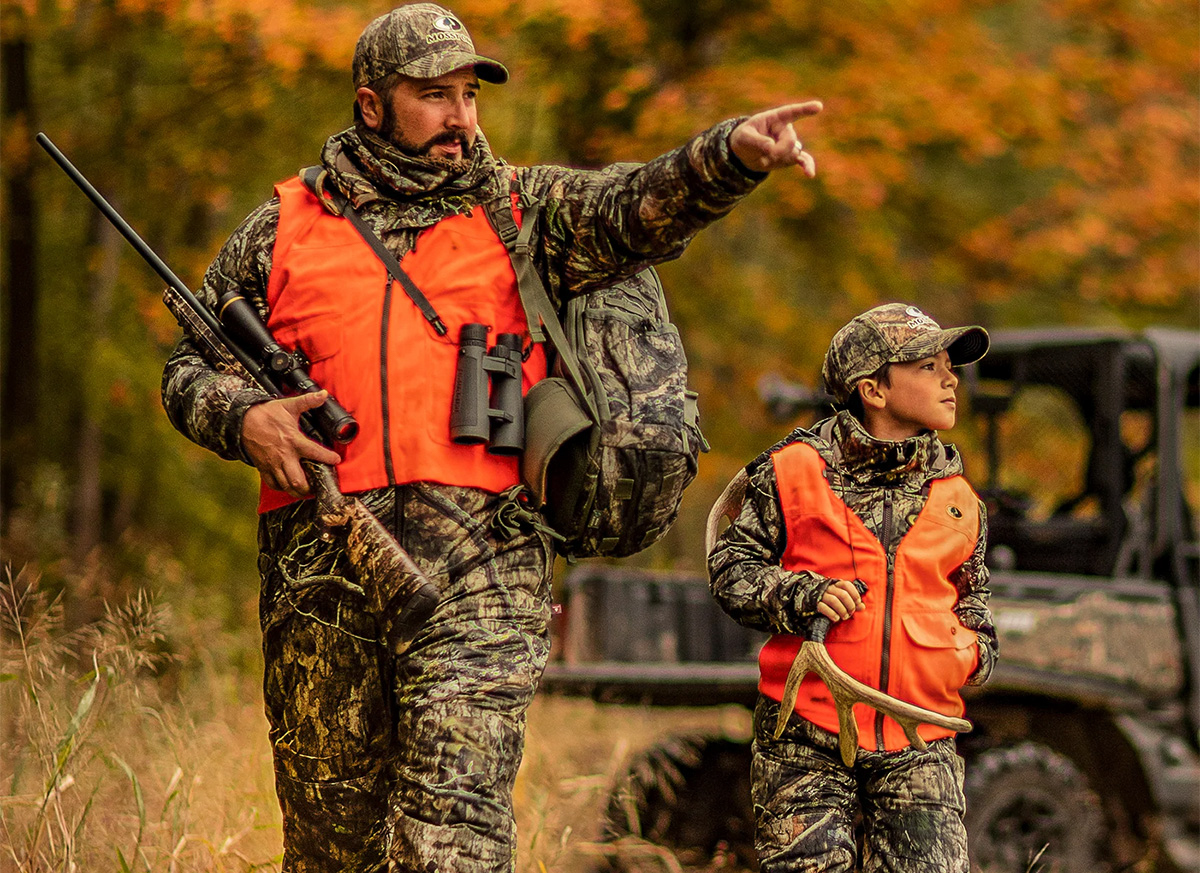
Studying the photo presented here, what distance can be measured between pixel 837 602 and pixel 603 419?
2.14 ft

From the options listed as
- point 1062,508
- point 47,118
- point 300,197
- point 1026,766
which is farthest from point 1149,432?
point 47,118

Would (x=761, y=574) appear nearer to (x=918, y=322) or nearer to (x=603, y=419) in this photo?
(x=603, y=419)

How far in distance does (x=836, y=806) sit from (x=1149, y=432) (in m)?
4.67

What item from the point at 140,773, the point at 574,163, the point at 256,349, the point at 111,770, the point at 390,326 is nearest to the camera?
the point at 390,326

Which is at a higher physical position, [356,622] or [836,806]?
[356,622]

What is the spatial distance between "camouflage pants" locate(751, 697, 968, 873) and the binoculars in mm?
922

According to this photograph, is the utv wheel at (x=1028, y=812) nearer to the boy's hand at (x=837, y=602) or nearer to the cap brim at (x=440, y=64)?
the boy's hand at (x=837, y=602)

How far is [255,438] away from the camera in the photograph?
130 inches

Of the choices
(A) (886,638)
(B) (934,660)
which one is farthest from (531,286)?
(B) (934,660)

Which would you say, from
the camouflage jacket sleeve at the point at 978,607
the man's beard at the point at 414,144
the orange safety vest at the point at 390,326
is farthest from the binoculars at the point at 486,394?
the camouflage jacket sleeve at the point at 978,607

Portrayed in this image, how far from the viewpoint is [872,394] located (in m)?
3.70

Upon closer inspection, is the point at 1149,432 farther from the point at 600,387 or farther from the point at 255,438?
the point at 255,438

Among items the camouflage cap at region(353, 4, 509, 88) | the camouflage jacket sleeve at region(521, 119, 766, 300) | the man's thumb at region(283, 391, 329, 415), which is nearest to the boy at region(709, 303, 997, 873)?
the camouflage jacket sleeve at region(521, 119, 766, 300)

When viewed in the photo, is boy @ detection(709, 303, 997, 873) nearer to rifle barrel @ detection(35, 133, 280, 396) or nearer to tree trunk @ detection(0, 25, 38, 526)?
rifle barrel @ detection(35, 133, 280, 396)
